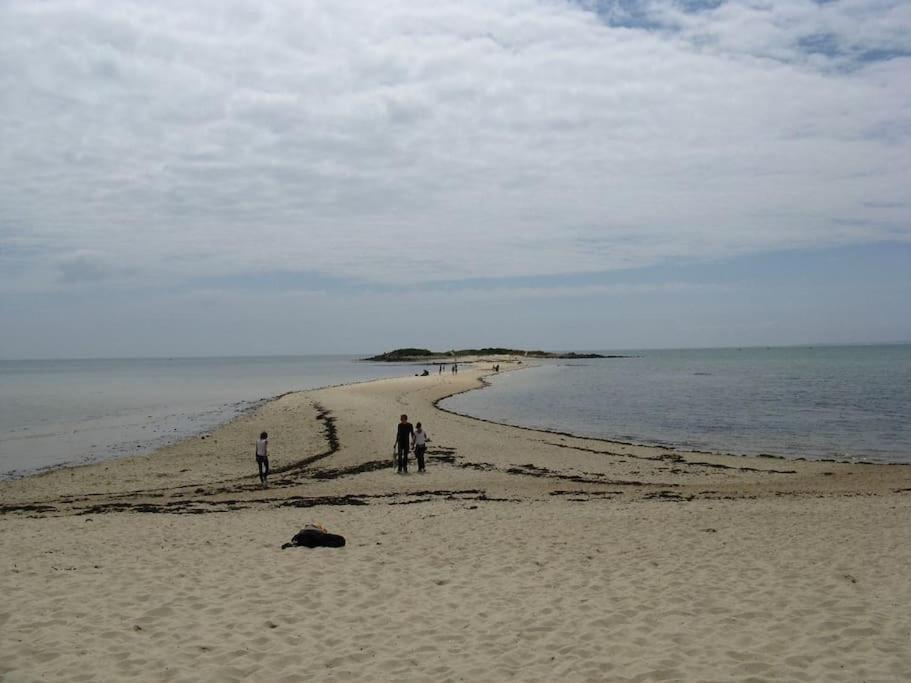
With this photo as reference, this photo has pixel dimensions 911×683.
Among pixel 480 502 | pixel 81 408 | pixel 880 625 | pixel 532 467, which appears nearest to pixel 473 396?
pixel 81 408

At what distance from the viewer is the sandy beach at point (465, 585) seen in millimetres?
6594

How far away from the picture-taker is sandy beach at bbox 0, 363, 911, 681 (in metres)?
6.59

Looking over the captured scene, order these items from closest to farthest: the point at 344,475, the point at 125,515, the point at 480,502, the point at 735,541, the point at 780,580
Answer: the point at 780,580, the point at 735,541, the point at 125,515, the point at 480,502, the point at 344,475

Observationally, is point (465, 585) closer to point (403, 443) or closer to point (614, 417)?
point (403, 443)

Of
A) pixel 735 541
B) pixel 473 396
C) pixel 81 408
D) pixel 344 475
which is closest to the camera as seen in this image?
pixel 735 541

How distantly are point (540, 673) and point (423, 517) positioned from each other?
7313 mm

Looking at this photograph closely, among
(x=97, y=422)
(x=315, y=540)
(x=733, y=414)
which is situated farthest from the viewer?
(x=733, y=414)

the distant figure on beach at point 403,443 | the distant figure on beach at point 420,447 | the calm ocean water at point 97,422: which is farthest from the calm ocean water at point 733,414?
the calm ocean water at point 97,422

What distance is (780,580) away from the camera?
8.84 m

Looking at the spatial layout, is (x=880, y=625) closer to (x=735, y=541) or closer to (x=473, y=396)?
(x=735, y=541)

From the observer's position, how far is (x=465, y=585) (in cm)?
896

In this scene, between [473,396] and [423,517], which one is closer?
[423,517]

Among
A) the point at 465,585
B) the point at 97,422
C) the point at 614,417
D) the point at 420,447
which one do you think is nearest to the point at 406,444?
the point at 420,447

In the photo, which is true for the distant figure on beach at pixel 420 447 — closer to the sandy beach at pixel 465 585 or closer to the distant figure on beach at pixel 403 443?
the distant figure on beach at pixel 403 443
